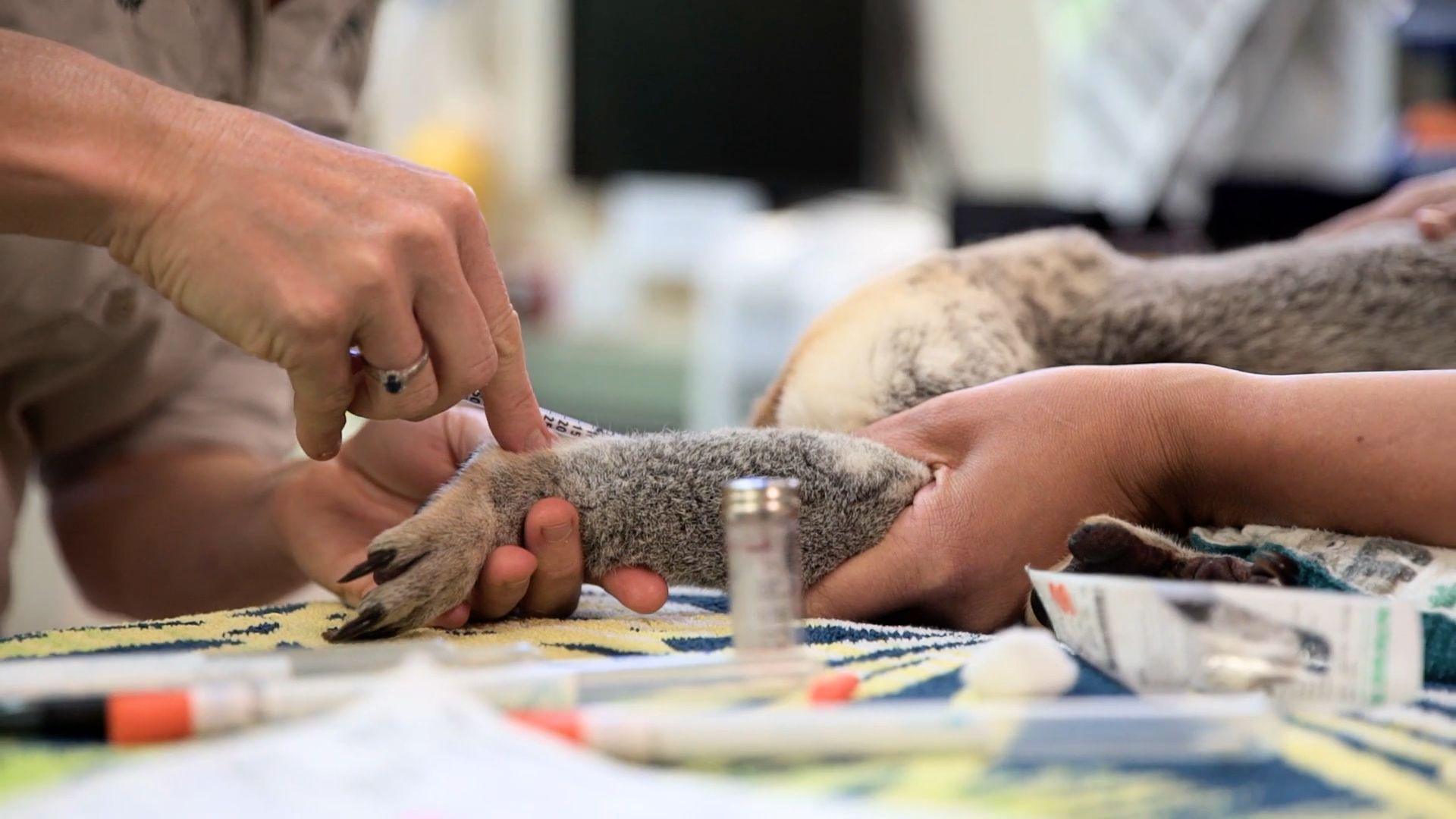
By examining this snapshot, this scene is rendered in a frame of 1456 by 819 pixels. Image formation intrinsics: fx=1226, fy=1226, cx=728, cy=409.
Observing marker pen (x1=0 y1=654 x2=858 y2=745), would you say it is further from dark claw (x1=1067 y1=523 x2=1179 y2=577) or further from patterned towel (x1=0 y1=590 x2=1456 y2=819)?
dark claw (x1=1067 y1=523 x2=1179 y2=577)

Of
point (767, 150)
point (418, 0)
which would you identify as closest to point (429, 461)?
point (767, 150)

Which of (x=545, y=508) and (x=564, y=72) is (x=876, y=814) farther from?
(x=564, y=72)

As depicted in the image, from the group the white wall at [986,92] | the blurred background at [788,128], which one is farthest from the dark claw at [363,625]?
the white wall at [986,92]

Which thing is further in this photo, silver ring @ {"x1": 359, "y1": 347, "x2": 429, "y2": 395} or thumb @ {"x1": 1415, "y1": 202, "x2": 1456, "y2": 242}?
thumb @ {"x1": 1415, "y1": 202, "x2": 1456, "y2": 242}

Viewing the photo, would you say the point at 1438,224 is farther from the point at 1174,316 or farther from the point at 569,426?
the point at 569,426

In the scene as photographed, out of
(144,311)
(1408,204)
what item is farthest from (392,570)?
(1408,204)

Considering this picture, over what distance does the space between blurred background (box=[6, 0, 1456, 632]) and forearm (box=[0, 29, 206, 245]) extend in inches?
93.0

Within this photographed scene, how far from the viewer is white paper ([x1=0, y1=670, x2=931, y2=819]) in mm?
459

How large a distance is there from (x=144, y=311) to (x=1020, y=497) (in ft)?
3.26

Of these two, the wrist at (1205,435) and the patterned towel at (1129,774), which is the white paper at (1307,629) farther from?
the wrist at (1205,435)

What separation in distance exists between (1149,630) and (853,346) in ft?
2.02

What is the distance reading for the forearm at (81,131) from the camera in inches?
31.4

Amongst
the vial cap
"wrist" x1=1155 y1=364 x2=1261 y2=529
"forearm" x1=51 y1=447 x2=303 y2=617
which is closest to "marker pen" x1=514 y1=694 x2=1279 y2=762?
the vial cap

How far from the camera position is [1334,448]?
84 cm
